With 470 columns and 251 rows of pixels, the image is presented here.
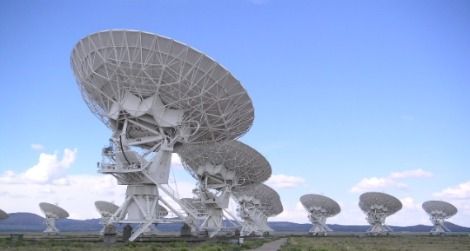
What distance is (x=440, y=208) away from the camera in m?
104

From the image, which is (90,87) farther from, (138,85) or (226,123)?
(226,123)

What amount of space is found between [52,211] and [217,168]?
1748 inches

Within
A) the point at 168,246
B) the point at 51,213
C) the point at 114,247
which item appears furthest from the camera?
the point at 51,213

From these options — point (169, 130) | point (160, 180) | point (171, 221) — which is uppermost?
point (169, 130)

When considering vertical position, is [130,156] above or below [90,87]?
below

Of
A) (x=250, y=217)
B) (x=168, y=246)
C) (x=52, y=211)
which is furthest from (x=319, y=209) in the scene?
(x=168, y=246)

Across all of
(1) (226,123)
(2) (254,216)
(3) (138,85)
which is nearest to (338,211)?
(2) (254,216)

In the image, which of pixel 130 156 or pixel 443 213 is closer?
pixel 130 156

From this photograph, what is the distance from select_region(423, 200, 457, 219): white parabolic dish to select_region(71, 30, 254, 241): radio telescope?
77.6m

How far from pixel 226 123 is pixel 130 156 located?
769 cm

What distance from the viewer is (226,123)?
37969 mm

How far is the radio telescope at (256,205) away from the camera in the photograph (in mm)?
81562

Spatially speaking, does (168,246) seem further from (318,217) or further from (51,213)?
(318,217)

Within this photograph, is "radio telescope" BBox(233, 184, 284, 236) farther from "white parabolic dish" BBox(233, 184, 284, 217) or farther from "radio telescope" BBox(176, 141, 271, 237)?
"radio telescope" BBox(176, 141, 271, 237)
